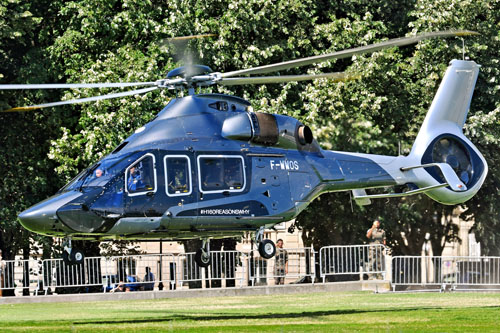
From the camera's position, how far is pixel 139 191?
2241cm

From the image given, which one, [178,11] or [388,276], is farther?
[178,11]

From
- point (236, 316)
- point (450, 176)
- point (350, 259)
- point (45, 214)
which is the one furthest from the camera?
point (350, 259)

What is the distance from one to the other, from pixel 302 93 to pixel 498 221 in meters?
12.7

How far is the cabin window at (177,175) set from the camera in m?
22.7

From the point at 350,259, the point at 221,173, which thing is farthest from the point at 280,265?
the point at 221,173

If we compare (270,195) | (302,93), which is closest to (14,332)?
(270,195)

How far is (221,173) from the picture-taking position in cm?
2330

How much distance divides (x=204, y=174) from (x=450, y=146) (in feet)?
28.6

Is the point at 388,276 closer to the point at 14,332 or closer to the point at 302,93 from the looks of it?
the point at 302,93

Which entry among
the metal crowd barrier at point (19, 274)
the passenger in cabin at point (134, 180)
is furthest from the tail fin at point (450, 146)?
the metal crowd barrier at point (19, 274)

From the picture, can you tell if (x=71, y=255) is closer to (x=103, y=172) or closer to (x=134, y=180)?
(x=103, y=172)

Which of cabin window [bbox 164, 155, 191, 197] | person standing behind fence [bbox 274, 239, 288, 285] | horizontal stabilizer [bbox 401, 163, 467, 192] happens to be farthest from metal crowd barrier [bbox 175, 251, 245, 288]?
cabin window [bbox 164, 155, 191, 197]

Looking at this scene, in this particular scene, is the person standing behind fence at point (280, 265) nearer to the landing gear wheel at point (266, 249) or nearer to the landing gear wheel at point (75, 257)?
the landing gear wheel at point (266, 249)

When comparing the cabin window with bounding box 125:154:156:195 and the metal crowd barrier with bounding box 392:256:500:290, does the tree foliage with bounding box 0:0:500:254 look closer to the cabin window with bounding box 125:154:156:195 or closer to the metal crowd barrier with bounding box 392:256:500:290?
the metal crowd barrier with bounding box 392:256:500:290
